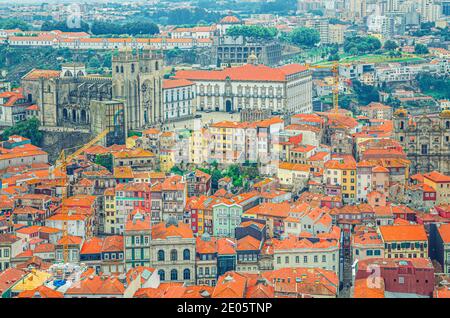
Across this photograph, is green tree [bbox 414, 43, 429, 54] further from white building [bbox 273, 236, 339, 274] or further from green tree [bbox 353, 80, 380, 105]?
white building [bbox 273, 236, 339, 274]

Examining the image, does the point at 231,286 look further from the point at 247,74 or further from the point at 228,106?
the point at 247,74

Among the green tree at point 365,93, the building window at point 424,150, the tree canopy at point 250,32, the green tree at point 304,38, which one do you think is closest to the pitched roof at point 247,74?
the green tree at point 365,93

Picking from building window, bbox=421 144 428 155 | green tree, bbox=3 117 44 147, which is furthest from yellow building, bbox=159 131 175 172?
building window, bbox=421 144 428 155

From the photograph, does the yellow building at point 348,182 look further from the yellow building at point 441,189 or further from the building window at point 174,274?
the building window at point 174,274

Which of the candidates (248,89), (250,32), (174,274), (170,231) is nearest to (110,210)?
(170,231)

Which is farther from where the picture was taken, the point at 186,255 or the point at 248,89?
the point at 248,89

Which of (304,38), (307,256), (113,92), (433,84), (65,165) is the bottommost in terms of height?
(307,256)
